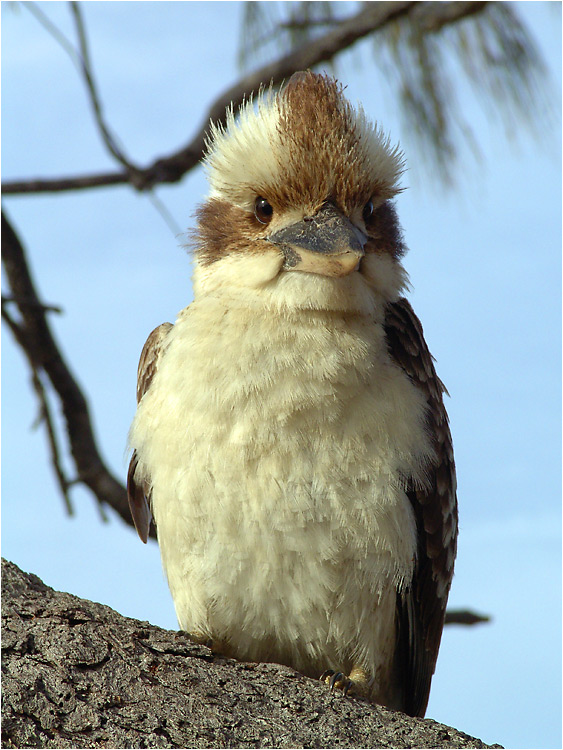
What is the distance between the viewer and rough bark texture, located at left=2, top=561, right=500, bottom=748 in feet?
8.89

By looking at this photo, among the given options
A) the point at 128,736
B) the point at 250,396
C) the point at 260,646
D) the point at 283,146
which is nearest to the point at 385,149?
the point at 283,146

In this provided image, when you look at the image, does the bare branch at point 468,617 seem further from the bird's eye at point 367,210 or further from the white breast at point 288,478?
the bird's eye at point 367,210

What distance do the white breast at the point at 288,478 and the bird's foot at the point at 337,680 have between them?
10cm

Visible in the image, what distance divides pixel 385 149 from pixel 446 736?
7.09 feet

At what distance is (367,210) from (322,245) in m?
0.41

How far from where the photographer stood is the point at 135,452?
386cm

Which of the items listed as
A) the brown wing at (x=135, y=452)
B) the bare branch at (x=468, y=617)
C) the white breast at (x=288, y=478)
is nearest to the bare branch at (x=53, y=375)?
the brown wing at (x=135, y=452)

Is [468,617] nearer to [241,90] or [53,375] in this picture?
[53,375]

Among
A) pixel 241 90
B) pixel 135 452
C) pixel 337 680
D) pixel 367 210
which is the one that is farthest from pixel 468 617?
pixel 241 90

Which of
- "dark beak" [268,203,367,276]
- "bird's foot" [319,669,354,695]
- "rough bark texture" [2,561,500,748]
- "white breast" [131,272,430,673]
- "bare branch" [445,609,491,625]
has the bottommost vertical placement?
"rough bark texture" [2,561,500,748]

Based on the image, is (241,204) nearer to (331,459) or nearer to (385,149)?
(385,149)

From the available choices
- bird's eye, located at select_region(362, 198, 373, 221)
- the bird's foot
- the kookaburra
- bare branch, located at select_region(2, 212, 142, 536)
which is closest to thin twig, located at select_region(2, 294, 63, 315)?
bare branch, located at select_region(2, 212, 142, 536)

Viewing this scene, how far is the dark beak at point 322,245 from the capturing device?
3.16m

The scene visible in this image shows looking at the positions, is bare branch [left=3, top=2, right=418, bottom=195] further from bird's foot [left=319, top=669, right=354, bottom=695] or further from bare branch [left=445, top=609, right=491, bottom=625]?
bird's foot [left=319, top=669, right=354, bottom=695]
